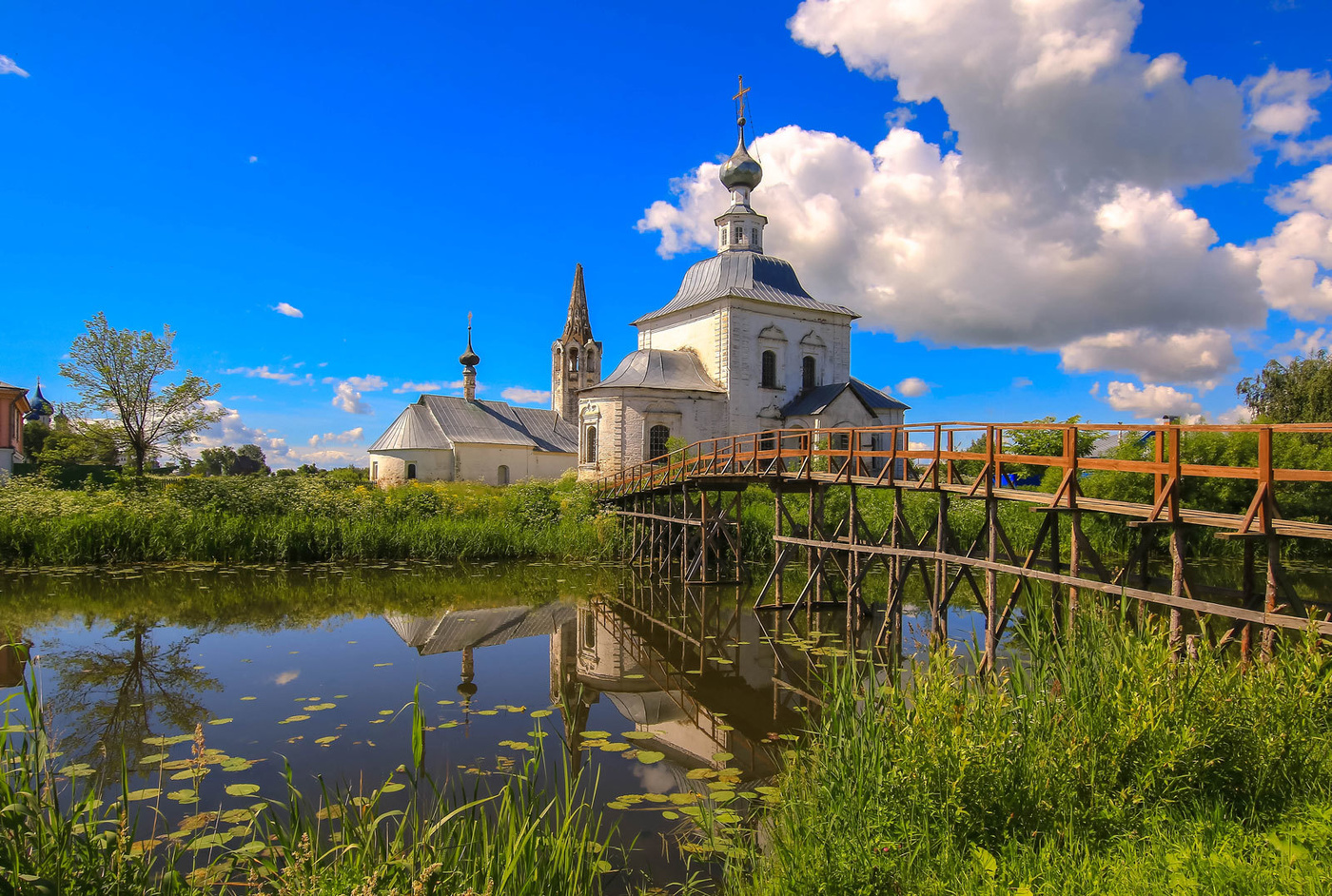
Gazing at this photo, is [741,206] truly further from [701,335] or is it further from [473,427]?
[473,427]

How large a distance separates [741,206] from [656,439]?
37.8ft

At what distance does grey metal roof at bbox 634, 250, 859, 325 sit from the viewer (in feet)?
98.0

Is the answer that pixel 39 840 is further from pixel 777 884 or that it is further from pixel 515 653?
pixel 515 653

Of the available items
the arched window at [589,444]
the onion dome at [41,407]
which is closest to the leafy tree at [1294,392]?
the arched window at [589,444]

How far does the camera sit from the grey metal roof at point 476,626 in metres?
11.2

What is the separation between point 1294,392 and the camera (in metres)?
28.6

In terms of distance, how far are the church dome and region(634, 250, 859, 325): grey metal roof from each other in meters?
3.19

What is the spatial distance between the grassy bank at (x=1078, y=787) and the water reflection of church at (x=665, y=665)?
2333 mm

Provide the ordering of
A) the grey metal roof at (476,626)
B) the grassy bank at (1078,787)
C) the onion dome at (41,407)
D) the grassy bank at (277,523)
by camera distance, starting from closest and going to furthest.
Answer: the grassy bank at (1078,787), the grey metal roof at (476,626), the grassy bank at (277,523), the onion dome at (41,407)

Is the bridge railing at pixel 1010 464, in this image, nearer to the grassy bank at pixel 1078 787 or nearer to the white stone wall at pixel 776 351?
the grassy bank at pixel 1078 787

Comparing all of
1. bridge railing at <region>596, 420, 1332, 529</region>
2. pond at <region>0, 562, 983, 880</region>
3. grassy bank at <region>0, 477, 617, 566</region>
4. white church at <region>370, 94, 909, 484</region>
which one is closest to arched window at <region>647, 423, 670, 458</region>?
white church at <region>370, 94, 909, 484</region>

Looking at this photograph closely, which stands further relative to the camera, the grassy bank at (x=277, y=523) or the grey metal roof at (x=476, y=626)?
the grassy bank at (x=277, y=523)

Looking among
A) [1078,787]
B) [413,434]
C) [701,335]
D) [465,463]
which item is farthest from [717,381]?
[1078,787]

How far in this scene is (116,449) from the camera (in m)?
36.8
